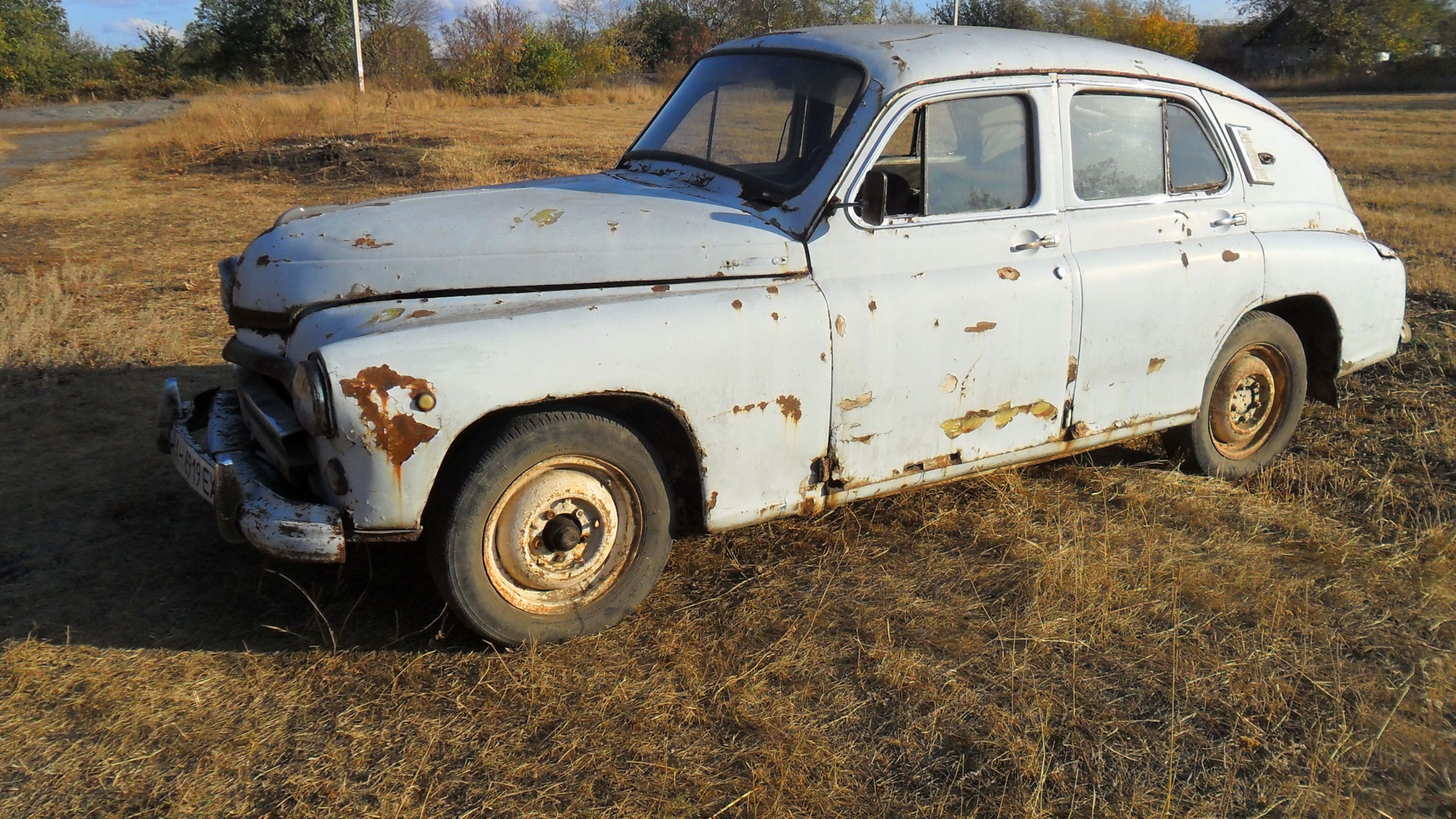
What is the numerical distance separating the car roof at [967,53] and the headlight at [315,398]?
212cm

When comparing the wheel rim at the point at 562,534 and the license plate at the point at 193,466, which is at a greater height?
the license plate at the point at 193,466

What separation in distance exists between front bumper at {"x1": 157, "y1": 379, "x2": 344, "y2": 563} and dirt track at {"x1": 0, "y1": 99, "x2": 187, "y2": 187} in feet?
43.3

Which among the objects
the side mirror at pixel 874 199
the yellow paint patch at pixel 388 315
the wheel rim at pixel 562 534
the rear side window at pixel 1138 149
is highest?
the rear side window at pixel 1138 149

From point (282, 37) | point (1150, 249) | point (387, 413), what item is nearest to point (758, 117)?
point (1150, 249)

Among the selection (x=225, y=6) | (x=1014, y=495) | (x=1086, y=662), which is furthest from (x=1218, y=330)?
(x=225, y=6)

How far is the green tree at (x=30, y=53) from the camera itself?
33812 millimetres

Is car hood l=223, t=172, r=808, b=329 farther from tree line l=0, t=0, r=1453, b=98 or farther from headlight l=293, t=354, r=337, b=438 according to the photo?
tree line l=0, t=0, r=1453, b=98

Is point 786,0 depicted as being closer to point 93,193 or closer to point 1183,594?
point 93,193

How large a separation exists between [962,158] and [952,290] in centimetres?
54

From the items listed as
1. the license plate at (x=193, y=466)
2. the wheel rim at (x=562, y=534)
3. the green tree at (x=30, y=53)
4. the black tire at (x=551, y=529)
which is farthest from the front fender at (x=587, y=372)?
the green tree at (x=30, y=53)

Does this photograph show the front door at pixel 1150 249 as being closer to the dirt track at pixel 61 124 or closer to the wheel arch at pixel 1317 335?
the wheel arch at pixel 1317 335

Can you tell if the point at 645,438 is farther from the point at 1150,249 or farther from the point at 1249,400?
the point at 1249,400

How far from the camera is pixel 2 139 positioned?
20.0m

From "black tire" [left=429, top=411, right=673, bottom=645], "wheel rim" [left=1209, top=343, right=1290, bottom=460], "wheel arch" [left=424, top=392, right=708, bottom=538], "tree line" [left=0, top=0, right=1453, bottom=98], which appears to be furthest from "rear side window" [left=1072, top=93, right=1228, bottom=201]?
"tree line" [left=0, top=0, right=1453, bottom=98]
